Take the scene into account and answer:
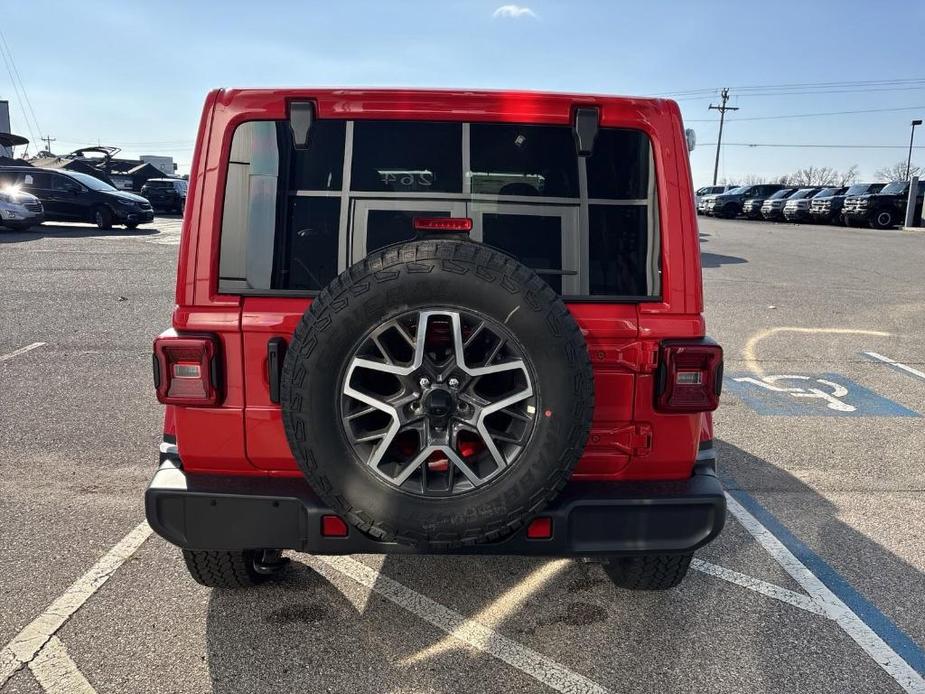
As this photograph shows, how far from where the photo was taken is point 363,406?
2375mm

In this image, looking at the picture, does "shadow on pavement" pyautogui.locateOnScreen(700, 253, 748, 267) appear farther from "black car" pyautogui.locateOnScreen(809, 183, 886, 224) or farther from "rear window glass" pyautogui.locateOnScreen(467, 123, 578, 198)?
"black car" pyautogui.locateOnScreen(809, 183, 886, 224)

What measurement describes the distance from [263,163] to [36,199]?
65.9 feet

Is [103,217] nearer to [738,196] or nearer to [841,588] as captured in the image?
[841,588]

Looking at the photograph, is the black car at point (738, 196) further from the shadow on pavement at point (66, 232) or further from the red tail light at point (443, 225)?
the red tail light at point (443, 225)

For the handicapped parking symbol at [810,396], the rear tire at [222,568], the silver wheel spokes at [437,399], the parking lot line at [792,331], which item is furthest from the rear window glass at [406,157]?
the parking lot line at [792,331]

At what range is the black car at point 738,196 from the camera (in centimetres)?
4022

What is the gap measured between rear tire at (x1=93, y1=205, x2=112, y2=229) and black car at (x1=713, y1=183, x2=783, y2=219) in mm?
31018

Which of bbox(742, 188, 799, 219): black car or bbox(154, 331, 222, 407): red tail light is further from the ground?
bbox(742, 188, 799, 219): black car

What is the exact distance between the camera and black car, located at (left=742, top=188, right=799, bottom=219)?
38531 millimetres

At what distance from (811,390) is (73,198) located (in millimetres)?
20554

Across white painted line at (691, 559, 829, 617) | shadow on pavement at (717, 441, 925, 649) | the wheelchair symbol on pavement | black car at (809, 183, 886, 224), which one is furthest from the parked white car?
white painted line at (691, 559, 829, 617)

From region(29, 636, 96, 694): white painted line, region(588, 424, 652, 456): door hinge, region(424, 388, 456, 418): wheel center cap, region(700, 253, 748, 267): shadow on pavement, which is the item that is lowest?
region(29, 636, 96, 694): white painted line

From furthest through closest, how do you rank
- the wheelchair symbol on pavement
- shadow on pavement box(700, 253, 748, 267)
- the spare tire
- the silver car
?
the silver car
shadow on pavement box(700, 253, 748, 267)
the wheelchair symbol on pavement
the spare tire

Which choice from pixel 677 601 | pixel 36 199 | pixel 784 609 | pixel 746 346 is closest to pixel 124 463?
pixel 677 601
